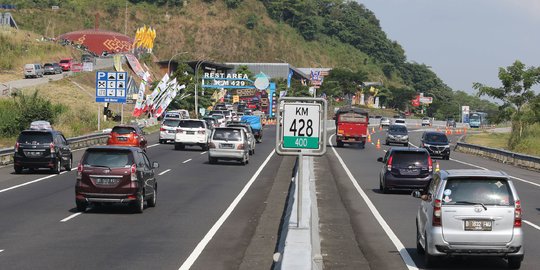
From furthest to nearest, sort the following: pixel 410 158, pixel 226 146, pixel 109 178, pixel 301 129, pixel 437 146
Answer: pixel 437 146 < pixel 226 146 < pixel 410 158 < pixel 109 178 < pixel 301 129

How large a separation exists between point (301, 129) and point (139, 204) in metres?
7.16

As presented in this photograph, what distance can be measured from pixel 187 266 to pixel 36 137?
21.0 m

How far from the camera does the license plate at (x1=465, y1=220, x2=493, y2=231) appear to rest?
46.1 feet

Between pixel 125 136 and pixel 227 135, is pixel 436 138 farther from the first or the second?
pixel 125 136

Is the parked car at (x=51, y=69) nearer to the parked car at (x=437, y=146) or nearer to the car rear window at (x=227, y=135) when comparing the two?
the parked car at (x=437, y=146)

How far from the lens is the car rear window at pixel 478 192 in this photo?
46.7ft

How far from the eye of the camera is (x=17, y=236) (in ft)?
57.6

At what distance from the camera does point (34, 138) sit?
33812 mm

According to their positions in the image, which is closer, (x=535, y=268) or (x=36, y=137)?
(x=535, y=268)

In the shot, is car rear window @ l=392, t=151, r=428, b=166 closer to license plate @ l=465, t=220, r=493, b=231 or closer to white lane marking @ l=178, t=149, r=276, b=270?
white lane marking @ l=178, t=149, r=276, b=270

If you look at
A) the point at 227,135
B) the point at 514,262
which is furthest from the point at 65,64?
the point at 514,262

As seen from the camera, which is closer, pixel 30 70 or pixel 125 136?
pixel 125 136

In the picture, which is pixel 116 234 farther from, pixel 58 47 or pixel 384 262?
pixel 58 47

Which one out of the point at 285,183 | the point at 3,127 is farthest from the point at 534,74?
the point at 285,183
